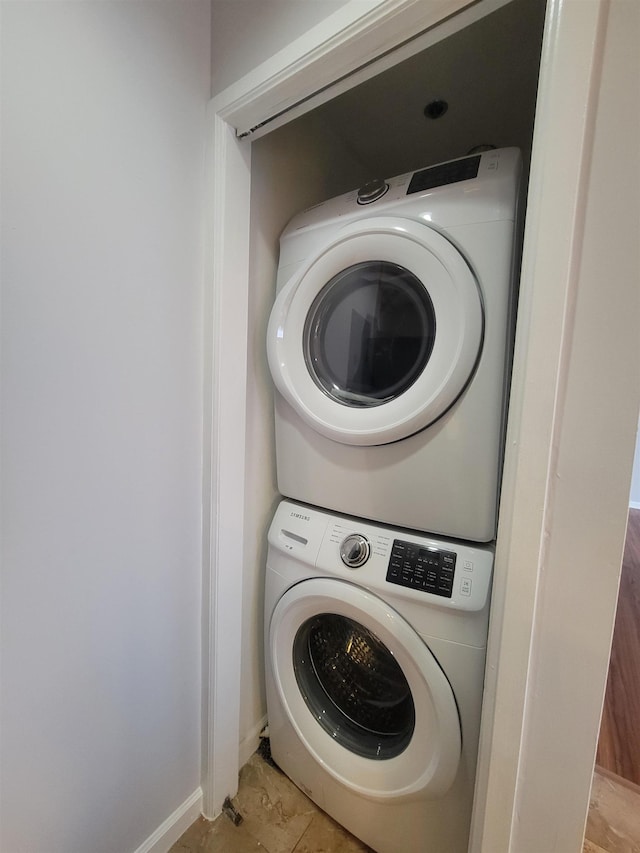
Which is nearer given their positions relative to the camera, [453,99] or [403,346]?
[403,346]

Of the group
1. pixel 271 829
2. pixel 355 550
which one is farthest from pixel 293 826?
pixel 355 550

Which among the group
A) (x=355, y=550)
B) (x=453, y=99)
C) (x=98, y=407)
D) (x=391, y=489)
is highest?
(x=453, y=99)

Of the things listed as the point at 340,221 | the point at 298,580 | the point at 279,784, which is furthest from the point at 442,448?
the point at 279,784

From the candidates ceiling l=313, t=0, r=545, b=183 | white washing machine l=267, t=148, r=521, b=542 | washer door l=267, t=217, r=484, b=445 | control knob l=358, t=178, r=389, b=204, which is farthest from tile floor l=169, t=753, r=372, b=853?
ceiling l=313, t=0, r=545, b=183

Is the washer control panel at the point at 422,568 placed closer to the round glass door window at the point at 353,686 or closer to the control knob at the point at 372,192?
the round glass door window at the point at 353,686

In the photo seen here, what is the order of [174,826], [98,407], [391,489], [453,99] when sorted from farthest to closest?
1. [453,99]
2. [174,826]
3. [391,489]
4. [98,407]

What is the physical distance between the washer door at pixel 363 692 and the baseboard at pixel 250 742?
12.7 inches

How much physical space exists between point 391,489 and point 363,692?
0.62 meters

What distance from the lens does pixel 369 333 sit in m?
0.97

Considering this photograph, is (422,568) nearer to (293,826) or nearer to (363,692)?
(363,692)

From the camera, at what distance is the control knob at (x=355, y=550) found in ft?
2.84

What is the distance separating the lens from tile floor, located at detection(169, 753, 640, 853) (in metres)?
0.97

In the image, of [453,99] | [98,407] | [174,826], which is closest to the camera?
[98,407]

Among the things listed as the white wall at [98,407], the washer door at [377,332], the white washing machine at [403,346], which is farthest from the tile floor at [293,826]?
the washer door at [377,332]
